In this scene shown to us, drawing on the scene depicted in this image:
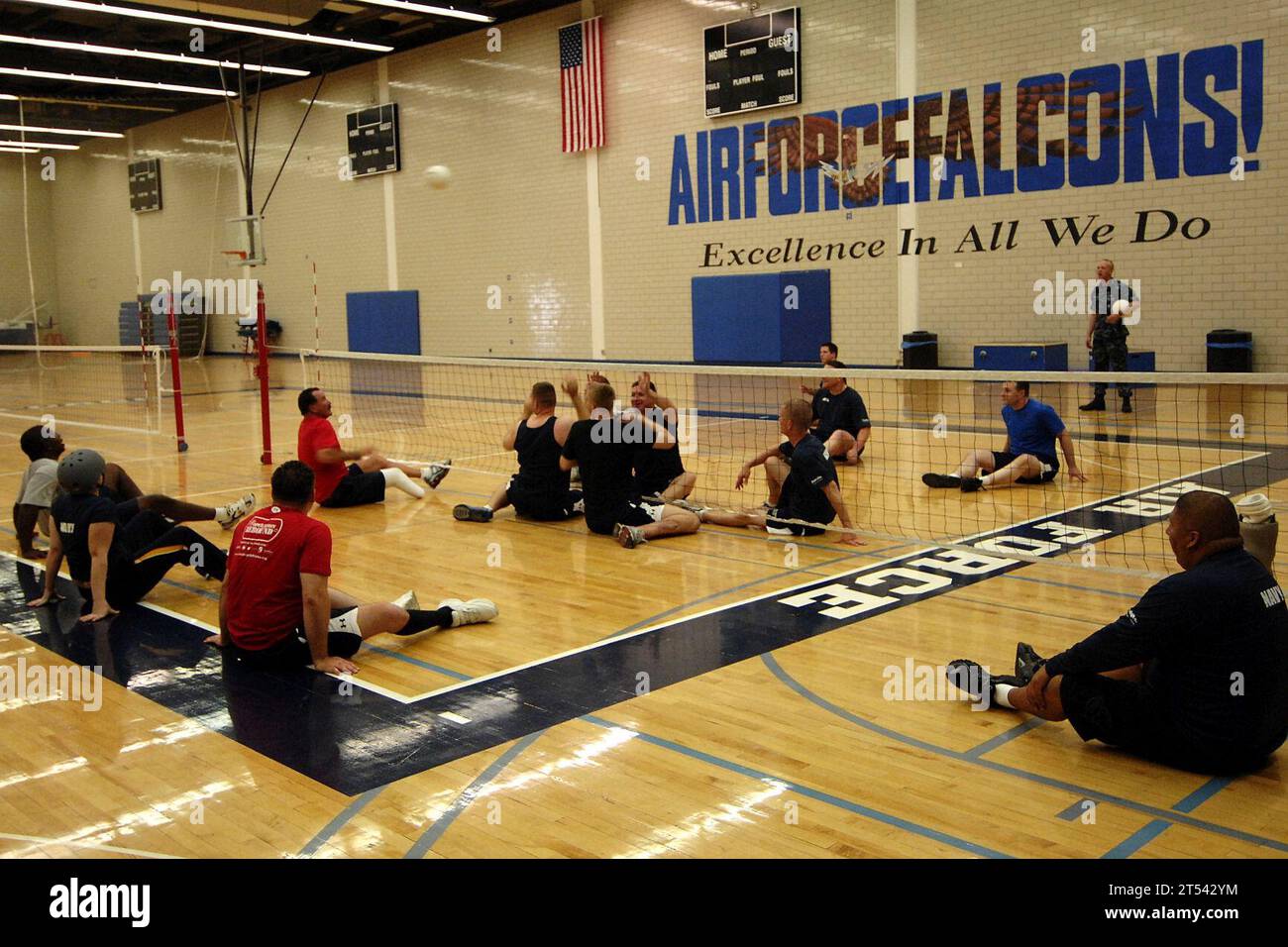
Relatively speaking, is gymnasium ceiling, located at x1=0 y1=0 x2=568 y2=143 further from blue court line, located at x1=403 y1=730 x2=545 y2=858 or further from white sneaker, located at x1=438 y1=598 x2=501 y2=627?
blue court line, located at x1=403 y1=730 x2=545 y2=858

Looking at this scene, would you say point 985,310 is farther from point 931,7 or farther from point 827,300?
point 931,7

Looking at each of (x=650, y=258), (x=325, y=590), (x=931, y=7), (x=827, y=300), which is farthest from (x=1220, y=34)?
(x=325, y=590)

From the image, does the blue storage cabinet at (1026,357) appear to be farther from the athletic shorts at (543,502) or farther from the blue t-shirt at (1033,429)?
the athletic shorts at (543,502)

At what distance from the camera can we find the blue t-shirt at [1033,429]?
11.9 meters

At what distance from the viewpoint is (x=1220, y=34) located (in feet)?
Answer: 56.6

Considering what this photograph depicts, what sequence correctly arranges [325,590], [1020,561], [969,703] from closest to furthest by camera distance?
[969,703] → [325,590] → [1020,561]

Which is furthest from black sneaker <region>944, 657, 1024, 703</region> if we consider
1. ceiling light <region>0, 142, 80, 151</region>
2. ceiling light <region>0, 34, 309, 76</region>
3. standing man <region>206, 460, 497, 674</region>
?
ceiling light <region>0, 142, 80, 151</region>

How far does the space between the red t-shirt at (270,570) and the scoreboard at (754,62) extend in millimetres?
18133

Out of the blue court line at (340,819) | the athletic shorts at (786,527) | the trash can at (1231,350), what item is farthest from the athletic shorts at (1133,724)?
the trash can at (1231,350)

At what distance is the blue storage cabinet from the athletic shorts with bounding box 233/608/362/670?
582 inches

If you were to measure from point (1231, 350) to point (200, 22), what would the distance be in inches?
824

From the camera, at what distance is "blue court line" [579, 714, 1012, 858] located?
14.6 feet
